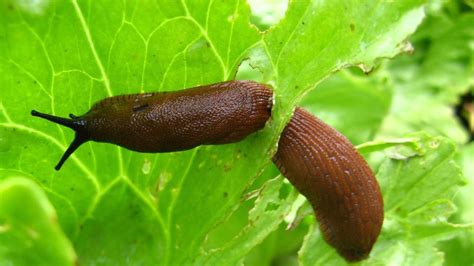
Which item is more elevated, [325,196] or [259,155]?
[259,155]

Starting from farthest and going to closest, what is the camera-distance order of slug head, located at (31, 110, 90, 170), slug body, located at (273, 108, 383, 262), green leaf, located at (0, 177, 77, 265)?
1. slug body, located at (273, 108, 383, 262)
2. slug head, located at (31, 110, 90, 170)
3. green leaf, located at (0, 177, 77, 265)

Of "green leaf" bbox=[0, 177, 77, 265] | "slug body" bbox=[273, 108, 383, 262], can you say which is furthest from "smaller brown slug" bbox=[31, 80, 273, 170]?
"green leaf" bbox=[0, 177, 77, 265]

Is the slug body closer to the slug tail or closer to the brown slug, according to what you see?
the brown slug

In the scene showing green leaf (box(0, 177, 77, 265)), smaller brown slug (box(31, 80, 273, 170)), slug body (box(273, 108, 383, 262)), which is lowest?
slug body (box(273, 108, 383, 262))

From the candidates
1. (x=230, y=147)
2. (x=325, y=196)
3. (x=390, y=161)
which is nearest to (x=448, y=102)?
(x=390, y=161)

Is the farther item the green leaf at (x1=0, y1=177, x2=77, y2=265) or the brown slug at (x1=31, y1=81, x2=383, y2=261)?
the brown slug at (x1=31, y1=81, x2=383, y2=261)

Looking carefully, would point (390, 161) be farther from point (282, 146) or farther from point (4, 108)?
point (4, 108)
